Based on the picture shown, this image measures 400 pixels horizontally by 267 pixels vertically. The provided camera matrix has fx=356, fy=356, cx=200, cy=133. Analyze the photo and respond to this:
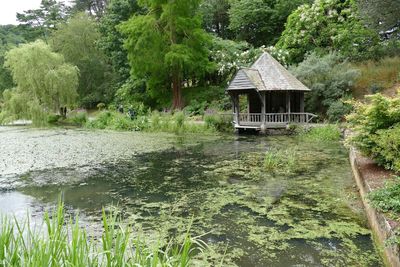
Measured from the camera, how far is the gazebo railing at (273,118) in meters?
19.0

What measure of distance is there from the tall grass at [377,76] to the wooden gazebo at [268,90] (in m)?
3.87

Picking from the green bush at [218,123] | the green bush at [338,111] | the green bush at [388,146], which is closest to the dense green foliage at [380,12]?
the green bush at [338,111]

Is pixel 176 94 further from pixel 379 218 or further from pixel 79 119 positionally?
pixel 379 218

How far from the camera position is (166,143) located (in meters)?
16.3

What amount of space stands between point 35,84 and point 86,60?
11559 mm

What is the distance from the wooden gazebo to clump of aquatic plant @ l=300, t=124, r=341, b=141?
195 centimetres

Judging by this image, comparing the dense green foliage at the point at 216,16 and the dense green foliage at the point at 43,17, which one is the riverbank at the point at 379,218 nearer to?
the dense green foliage at the point at 216,16

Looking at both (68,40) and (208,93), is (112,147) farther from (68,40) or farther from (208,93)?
(68,40)

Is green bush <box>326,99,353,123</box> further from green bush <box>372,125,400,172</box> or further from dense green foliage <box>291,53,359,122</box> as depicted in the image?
green bush <box>372,125,400,172</box>

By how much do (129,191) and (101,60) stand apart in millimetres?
33362

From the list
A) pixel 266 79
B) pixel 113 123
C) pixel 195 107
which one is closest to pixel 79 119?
pixel 113 123

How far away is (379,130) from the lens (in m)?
7.36

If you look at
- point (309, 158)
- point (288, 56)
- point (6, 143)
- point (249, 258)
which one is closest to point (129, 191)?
point (249, 258)

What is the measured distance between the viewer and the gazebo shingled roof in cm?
1856
